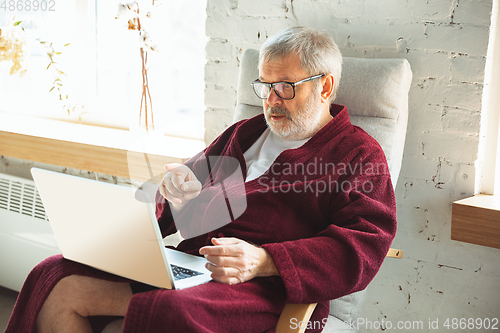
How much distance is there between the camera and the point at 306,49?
138cm

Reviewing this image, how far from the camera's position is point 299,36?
54.7 inches

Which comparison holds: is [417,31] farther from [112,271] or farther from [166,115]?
[166,115]

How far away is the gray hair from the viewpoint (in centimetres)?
138

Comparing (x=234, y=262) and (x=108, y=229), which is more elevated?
(x=108, y=229)

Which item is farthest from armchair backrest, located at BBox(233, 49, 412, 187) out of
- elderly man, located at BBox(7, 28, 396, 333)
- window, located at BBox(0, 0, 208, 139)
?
window, located at BBox(0, 0, 208, 139)

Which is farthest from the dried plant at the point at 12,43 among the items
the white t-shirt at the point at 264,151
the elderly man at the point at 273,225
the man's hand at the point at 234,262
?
the man's hand at the point at 234,262

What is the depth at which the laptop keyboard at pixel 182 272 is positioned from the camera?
1141 mm

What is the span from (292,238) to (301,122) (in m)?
0.37

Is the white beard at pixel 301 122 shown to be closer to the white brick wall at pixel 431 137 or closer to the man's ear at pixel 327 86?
the man's ear at pixel 327 86

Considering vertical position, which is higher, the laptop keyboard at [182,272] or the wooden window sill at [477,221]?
the wooden window sill at [477,221]

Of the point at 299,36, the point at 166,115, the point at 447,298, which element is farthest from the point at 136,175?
the point at 447,298

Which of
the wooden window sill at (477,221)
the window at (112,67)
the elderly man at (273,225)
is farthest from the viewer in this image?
the window at (112,67)

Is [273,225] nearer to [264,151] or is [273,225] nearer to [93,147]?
[264,151]

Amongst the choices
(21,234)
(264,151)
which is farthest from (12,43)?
(264,151)
